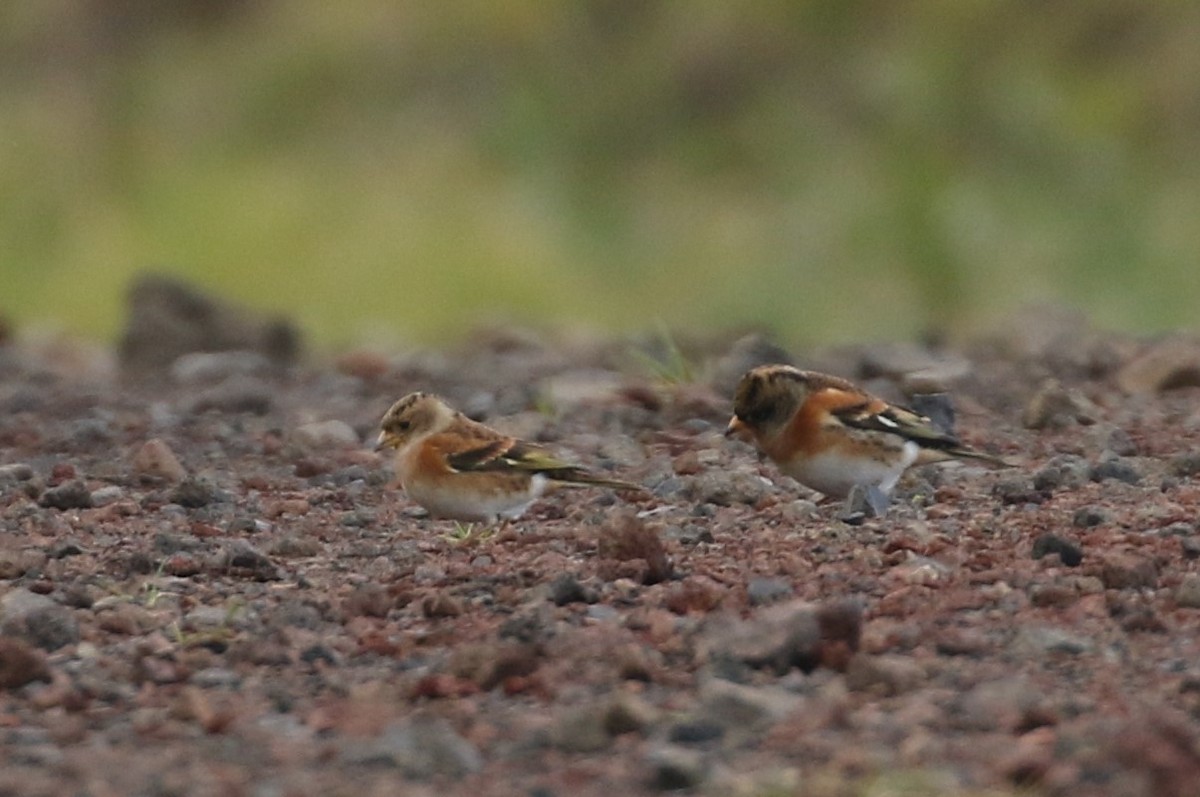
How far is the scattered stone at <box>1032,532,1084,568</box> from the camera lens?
6777mm

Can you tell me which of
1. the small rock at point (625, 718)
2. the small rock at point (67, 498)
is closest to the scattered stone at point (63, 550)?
the small rock at point (67, 498)

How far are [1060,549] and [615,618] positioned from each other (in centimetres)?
126

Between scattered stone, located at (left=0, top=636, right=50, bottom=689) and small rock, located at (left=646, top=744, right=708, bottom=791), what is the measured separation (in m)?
1.61

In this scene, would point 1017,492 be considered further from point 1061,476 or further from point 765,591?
point 765,591

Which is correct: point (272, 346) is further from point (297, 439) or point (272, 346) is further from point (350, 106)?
point (350, 106)

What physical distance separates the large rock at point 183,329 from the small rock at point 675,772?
28.9ft

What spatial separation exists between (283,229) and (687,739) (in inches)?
509

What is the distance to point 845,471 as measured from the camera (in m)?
7.93

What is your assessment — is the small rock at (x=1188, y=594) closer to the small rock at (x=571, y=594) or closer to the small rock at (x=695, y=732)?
the small rock at (x=571, y=594)

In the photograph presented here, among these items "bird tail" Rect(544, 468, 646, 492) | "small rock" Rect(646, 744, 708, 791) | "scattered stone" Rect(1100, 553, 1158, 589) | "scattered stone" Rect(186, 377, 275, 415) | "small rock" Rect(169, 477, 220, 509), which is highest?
"scattered stone" Rect(186, 377, 275, 415)

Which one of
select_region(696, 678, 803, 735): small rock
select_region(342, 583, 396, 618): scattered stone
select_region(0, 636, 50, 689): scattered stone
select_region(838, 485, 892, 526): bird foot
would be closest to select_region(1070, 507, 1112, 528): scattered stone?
select_region(838, 485, 892, 526): bird foot

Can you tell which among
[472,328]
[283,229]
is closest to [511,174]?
[283,229]

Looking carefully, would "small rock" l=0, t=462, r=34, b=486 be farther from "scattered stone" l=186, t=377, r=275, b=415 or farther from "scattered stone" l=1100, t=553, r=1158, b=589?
"scattered stone" l=1100, t=553, r=1158, b=589

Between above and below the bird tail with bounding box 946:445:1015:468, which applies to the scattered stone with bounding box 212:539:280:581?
below
